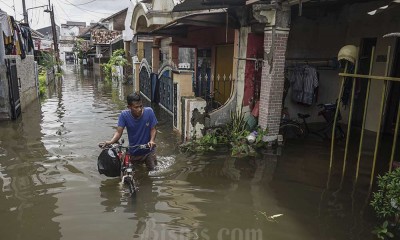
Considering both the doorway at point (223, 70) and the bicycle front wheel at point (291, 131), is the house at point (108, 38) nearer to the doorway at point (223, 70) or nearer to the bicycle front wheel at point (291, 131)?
the doorway at point (223, 70)

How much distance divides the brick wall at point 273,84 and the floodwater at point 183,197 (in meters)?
0.81

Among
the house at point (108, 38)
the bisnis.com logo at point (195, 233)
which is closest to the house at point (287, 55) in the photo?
the bisnis.com logo at point (195, 233)

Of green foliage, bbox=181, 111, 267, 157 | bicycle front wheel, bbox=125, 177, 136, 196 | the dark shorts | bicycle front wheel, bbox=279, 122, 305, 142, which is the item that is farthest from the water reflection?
bicycle front wheel, bbox=279, 122, 305, 142

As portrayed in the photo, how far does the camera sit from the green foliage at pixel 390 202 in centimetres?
367

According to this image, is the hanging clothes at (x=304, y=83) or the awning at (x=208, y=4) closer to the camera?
the awning at (x=208, y=4)

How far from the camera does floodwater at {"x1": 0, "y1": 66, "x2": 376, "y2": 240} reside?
434 centimetres

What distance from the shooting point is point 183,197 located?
5.38 metres

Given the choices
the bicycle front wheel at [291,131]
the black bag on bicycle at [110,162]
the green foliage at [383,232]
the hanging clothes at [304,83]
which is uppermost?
the hanging clothes at [304,83]

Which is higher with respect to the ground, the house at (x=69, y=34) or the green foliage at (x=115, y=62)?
the house at (x=69, y=34)

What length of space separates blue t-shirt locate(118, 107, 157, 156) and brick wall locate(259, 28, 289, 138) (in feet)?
10.8

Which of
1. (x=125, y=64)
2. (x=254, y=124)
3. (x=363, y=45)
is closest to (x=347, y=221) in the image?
(x=254, y=124)

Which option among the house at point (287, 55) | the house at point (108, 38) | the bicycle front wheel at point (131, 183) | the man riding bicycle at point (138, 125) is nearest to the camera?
the bicycle front wheel at point (131, 183)

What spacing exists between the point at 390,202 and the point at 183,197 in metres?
2.99

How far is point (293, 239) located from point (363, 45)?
7.05 m
